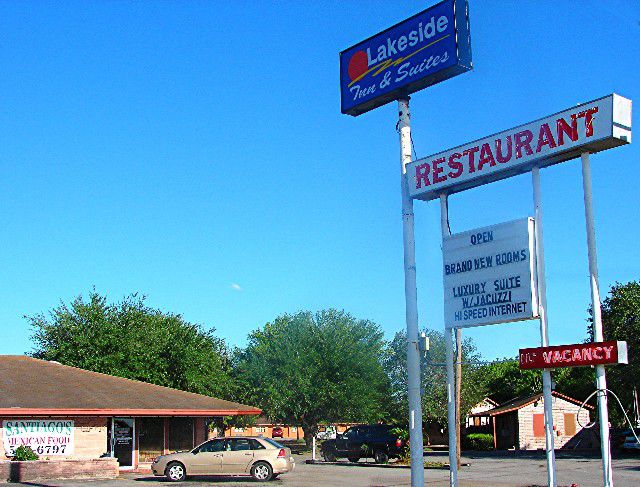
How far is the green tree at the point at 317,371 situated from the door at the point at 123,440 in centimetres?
2062

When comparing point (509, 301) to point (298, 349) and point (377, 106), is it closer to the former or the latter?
point (377, 106)

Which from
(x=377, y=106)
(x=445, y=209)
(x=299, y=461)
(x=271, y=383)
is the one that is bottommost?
(x=299, y=461)

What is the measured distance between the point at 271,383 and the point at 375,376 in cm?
678

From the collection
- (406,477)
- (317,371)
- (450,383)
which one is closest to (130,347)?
(317,371)

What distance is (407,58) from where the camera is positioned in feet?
54.6

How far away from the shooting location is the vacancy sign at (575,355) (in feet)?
41.8

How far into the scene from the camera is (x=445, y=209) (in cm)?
1605

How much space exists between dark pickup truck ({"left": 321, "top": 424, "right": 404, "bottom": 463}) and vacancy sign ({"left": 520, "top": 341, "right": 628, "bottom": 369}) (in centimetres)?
2141

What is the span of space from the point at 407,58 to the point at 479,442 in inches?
1556

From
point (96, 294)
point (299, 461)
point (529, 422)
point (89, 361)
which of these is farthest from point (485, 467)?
point (96, 294)

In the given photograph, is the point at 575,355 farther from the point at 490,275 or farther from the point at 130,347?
the point at 130,347

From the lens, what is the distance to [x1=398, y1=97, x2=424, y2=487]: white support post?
15227 mm

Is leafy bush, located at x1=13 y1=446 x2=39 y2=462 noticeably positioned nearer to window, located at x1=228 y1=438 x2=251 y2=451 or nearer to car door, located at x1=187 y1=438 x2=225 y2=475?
car door, located at x1=187 y1=438 x2=225 y2=475

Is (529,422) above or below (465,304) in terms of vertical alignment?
below
